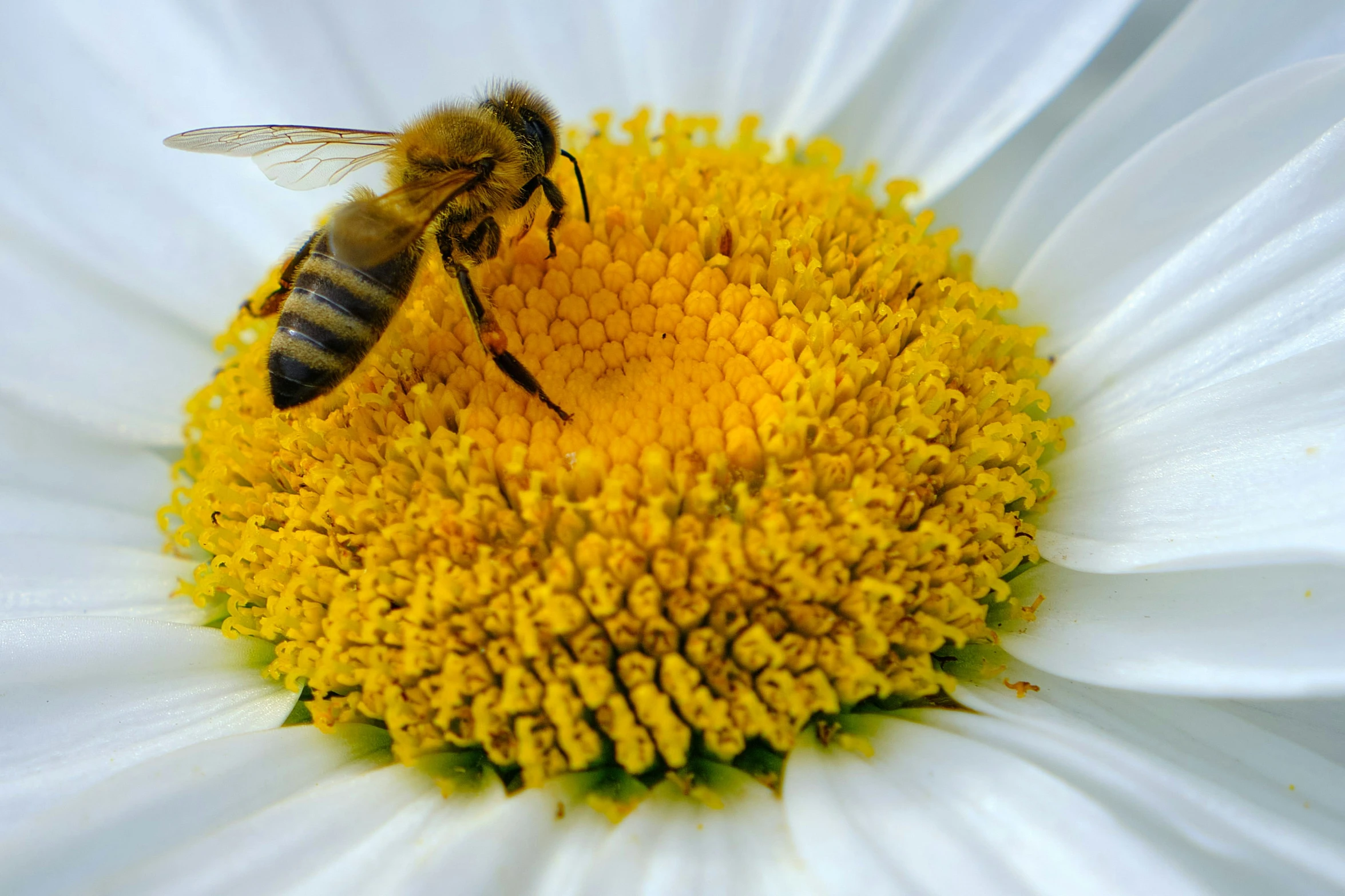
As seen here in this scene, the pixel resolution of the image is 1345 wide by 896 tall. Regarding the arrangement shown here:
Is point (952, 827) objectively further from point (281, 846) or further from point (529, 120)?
point (529, 120)

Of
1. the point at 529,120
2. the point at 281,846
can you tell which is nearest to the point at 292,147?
the point at 529,120

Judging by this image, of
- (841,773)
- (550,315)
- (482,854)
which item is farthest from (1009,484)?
(482,854)

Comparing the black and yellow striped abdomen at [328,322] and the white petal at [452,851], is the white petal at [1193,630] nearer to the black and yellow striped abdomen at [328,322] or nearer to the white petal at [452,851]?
the white petal at [452,851]

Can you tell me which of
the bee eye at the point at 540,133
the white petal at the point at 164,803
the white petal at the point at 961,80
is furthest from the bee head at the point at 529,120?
the white petal at the point at 164,803

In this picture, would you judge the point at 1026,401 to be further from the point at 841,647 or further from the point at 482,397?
the point at 482,397

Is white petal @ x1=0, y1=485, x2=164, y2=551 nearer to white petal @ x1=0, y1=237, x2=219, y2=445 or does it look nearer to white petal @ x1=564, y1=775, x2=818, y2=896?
white petal @ x1=0, y1=237, x2=219, y2=445
